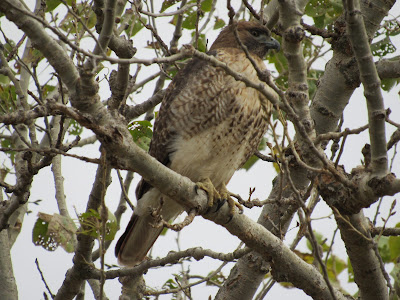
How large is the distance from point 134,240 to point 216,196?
1.03 meters

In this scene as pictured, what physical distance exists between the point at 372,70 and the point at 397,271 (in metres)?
1.16

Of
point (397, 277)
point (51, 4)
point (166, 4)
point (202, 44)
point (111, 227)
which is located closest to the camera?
point (397, 277)

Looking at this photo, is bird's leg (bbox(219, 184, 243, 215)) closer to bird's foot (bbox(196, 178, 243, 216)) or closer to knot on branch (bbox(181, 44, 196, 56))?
bird's foot (bbox(196, 178, 243, 216))

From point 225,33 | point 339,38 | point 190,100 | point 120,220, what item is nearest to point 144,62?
point 190,100

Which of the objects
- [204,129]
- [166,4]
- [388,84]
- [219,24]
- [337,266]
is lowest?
[337,266]

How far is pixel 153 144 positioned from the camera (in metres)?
4.15

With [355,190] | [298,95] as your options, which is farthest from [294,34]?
[355,190]

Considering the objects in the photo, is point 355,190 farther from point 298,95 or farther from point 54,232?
point 54,232

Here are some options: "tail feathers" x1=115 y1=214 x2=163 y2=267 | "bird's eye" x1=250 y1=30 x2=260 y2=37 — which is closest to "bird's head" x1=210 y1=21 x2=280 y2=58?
"bird's eye" x1=250 y1=30 x2=260 y2=37

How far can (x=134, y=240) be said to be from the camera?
431 cm

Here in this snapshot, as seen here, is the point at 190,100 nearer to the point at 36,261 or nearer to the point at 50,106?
the point at 36,261

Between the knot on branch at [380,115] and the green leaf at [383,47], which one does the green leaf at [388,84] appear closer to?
the green leaf at [383,47]

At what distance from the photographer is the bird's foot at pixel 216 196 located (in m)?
3.40

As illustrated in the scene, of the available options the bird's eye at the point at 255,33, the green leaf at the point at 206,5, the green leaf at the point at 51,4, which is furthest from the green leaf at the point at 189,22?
the green leaf at the point at 51,4
